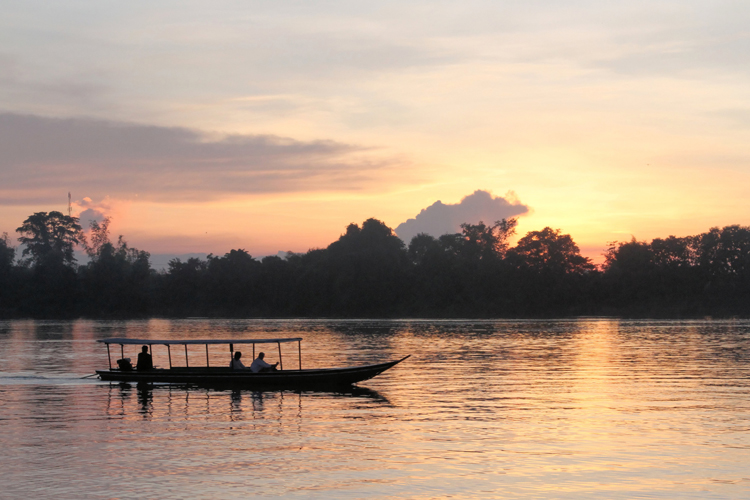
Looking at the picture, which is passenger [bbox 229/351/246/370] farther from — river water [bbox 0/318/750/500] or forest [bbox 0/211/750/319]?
forest [bbox 0/211/750/319]

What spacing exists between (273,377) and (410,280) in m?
129

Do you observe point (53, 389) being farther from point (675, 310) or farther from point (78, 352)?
point (675, 310)

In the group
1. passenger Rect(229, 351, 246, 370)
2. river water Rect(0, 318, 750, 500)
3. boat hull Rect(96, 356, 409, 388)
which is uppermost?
passenger Rect(229, 351, 246, 370)

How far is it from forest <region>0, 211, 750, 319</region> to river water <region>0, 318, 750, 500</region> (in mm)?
112377

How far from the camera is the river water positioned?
1952 cm

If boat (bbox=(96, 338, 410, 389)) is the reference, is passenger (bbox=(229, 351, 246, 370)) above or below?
above

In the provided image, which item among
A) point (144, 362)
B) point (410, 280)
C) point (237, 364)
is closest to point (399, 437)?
point (237, 364)

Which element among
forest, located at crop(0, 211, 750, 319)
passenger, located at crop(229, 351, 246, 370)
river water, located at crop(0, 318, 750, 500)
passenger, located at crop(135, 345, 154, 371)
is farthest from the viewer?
forest, located at crop(0, 211, 750, 319)

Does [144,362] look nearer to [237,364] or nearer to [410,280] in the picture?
[237,364]

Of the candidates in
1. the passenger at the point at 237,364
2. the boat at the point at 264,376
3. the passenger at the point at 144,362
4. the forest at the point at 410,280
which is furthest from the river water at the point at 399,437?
the forest at the point at 410,280

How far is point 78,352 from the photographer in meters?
69.1

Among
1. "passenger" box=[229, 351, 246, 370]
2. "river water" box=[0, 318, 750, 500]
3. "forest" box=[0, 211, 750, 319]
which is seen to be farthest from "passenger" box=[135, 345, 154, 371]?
"forest" box=[0, 211, 750, 319]

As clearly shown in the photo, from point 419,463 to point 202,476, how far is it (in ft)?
19.6

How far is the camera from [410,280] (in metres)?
168
